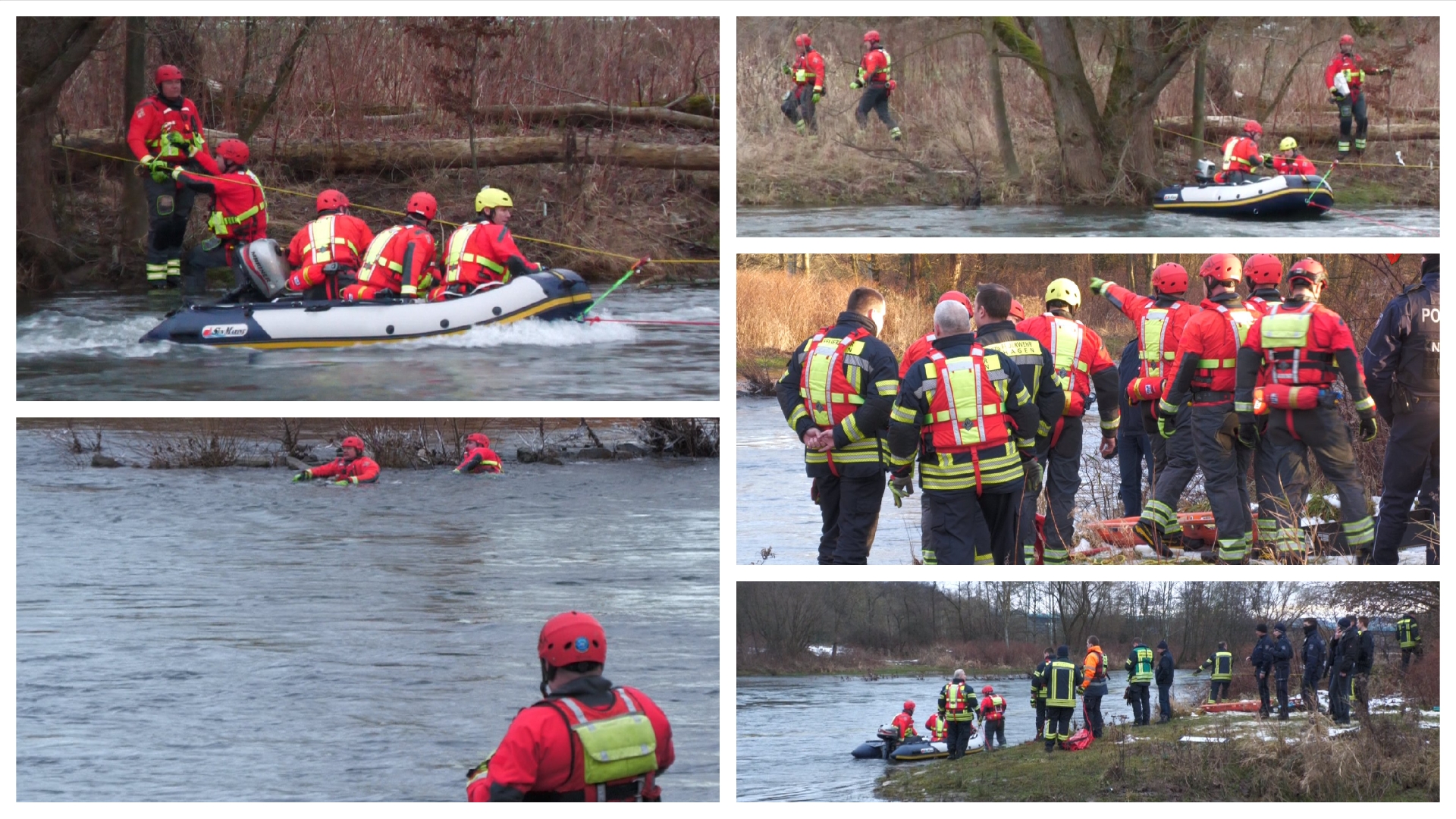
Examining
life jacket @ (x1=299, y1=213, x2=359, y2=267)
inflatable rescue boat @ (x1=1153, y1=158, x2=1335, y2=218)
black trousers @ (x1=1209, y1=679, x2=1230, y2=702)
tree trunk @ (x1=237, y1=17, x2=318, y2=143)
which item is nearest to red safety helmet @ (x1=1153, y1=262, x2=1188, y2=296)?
black trousers @ (x1=1209, y1=679, x2=1230, y2=702)

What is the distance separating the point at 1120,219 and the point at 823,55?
3.06 meters

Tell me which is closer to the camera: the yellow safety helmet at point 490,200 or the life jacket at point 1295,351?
the life jacket at point 1295,351

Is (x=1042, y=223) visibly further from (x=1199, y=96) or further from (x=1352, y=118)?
(x=1352, y=118)

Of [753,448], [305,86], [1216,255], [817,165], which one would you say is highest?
[305,86]

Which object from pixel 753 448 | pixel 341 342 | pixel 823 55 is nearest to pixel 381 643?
pixel 341 342

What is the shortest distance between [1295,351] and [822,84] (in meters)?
6.39

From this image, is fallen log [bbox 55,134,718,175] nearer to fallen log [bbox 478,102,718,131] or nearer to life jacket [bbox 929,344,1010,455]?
fallen log [bbox 478,102,718,131]

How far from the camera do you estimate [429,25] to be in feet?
44.9

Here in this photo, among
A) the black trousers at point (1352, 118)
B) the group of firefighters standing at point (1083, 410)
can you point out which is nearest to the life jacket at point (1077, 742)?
the group of firefighters standing at point (1083, 410)

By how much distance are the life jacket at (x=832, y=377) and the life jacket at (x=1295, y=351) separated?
200 centimetres

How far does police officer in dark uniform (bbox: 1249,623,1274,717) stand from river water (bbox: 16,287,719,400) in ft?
14.3

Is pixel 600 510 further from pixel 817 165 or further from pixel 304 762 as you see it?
pixel 304 762

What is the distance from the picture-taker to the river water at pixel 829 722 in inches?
331

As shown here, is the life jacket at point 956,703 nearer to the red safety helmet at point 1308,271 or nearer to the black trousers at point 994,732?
the black trousers at point 994,732
